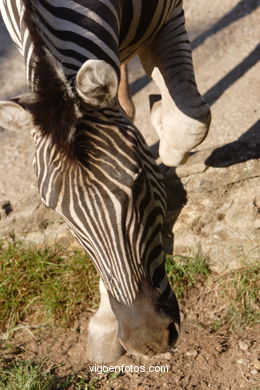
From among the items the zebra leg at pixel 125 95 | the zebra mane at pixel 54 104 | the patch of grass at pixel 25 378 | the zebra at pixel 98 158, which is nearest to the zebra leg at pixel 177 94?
the zebra at pixel 98 158

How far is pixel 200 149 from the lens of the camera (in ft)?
15.1

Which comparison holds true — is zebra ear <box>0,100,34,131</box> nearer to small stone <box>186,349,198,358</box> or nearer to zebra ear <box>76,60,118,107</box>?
zebra ear <box>76,60,118,107</box>

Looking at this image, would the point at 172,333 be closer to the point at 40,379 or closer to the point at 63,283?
the point at 40,379

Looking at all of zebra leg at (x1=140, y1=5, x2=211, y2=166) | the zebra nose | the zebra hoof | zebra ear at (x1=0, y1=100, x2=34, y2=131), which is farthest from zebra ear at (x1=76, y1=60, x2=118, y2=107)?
the zebra hoof

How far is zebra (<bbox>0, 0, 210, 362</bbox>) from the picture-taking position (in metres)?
2.48

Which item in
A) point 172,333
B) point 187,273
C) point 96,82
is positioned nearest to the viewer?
point 96,82

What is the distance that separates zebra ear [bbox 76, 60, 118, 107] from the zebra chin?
0.81 metres

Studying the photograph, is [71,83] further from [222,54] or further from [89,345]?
[222,54]

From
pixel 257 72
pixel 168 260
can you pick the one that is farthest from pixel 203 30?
pixel 168 260

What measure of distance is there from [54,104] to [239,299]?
197 cm

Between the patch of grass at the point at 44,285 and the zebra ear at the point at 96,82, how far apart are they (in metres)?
1.83

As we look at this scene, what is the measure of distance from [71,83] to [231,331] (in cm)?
200

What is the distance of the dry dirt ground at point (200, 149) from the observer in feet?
12.0

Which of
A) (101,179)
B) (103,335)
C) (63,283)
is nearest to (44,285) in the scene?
(63,283)
